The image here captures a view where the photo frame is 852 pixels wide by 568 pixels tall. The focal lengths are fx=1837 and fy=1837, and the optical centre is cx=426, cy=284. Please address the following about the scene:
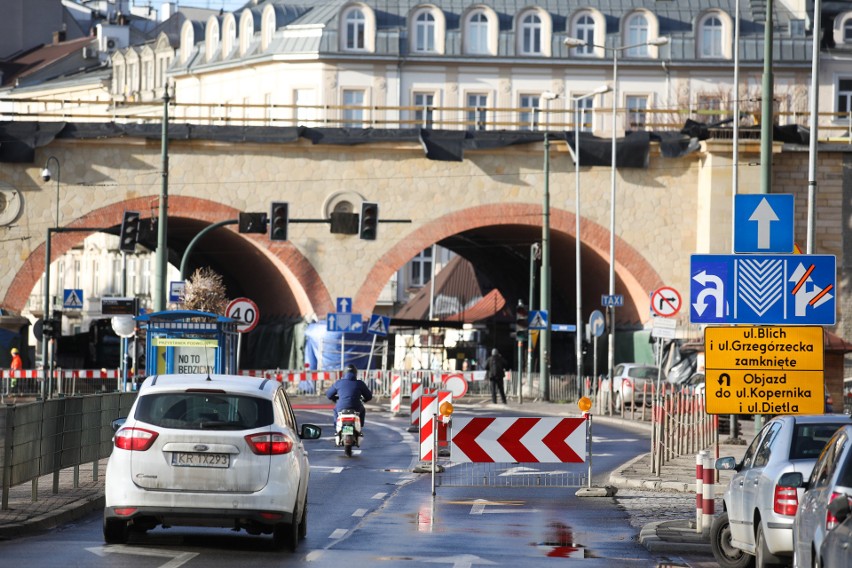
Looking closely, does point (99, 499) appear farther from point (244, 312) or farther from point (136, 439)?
point (244, 312)

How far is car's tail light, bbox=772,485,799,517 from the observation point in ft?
42.2

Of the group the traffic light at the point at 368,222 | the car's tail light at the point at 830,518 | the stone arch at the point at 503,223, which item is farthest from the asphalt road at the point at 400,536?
the stone arch at the point at 503,223

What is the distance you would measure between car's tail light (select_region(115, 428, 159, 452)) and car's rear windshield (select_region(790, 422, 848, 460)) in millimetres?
5083

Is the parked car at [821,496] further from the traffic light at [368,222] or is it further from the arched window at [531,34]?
the arched window at [531,34]

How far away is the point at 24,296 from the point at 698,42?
Result: 3392 cm

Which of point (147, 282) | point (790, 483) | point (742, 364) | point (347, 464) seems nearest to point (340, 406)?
point (347, 464)

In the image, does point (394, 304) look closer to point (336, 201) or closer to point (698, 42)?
point (698, 42)

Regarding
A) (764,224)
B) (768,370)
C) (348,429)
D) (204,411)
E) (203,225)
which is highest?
(203,225)

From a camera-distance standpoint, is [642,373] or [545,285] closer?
[545,285]

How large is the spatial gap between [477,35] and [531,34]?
7.58ft

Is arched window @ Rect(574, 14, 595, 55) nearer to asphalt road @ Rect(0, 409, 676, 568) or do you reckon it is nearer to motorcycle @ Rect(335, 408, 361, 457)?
motorcycle @ Rect(335, 408, 361, 457)

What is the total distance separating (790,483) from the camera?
12.5 m

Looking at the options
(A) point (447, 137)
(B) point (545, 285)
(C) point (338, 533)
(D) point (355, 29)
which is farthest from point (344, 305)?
(C) point (338, 533)

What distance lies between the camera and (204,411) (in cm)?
1520
